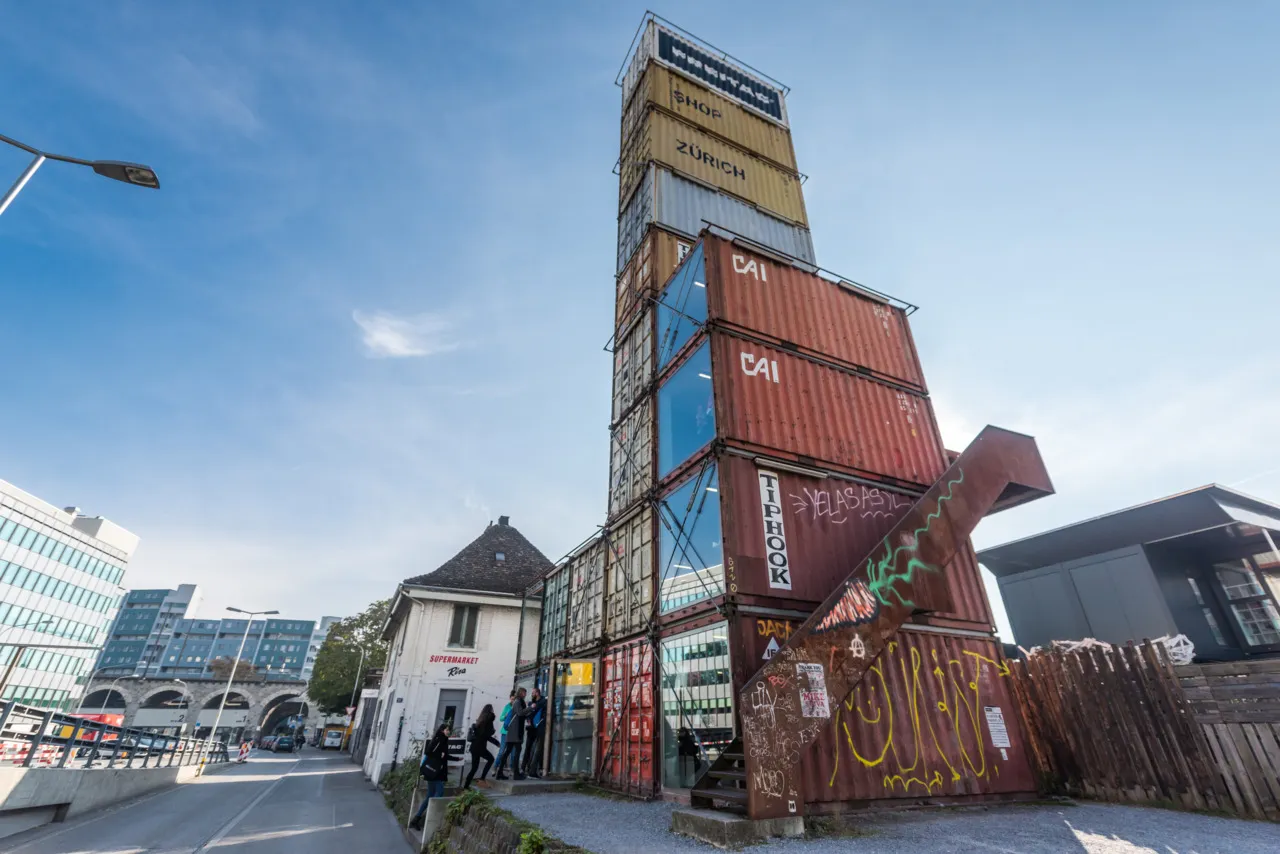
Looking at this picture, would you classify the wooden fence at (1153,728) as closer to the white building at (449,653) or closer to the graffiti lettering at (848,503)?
the graffiti lettering at (848,503)

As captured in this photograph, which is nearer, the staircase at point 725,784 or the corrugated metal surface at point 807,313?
the staircase at point 725,784

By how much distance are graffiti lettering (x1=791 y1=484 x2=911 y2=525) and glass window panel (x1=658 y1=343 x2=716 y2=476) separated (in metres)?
2.19

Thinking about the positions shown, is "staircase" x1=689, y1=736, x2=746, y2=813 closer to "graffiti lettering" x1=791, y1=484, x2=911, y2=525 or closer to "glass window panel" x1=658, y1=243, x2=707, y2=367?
"graffiti lettering" x1=791, y1=484, x2=911, y2=525

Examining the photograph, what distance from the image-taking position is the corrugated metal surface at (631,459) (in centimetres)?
1306

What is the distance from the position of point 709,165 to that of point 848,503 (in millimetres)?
14185

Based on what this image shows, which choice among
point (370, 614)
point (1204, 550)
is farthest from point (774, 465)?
point (370, 614)

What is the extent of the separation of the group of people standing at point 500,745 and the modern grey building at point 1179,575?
16916 mm

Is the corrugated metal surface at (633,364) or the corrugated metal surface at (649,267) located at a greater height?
the corrugated metal surface at (649,267)

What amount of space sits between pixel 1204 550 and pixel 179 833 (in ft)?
89.6

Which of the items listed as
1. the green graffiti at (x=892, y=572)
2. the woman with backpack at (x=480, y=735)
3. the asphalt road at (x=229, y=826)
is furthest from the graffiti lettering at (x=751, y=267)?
the asphalt road at (x=229, y=826)

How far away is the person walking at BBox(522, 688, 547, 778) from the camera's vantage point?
12.6 m

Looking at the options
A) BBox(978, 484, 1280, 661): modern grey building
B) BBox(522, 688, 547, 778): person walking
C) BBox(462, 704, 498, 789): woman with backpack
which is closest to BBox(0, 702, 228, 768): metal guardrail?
BBox(462, 704, 498, 789): woman with backpack

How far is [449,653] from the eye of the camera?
21.5 metres

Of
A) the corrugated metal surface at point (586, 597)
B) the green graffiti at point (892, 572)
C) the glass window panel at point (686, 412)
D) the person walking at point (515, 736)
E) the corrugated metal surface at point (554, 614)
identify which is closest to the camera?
the green graffiti at point (892, 572)
